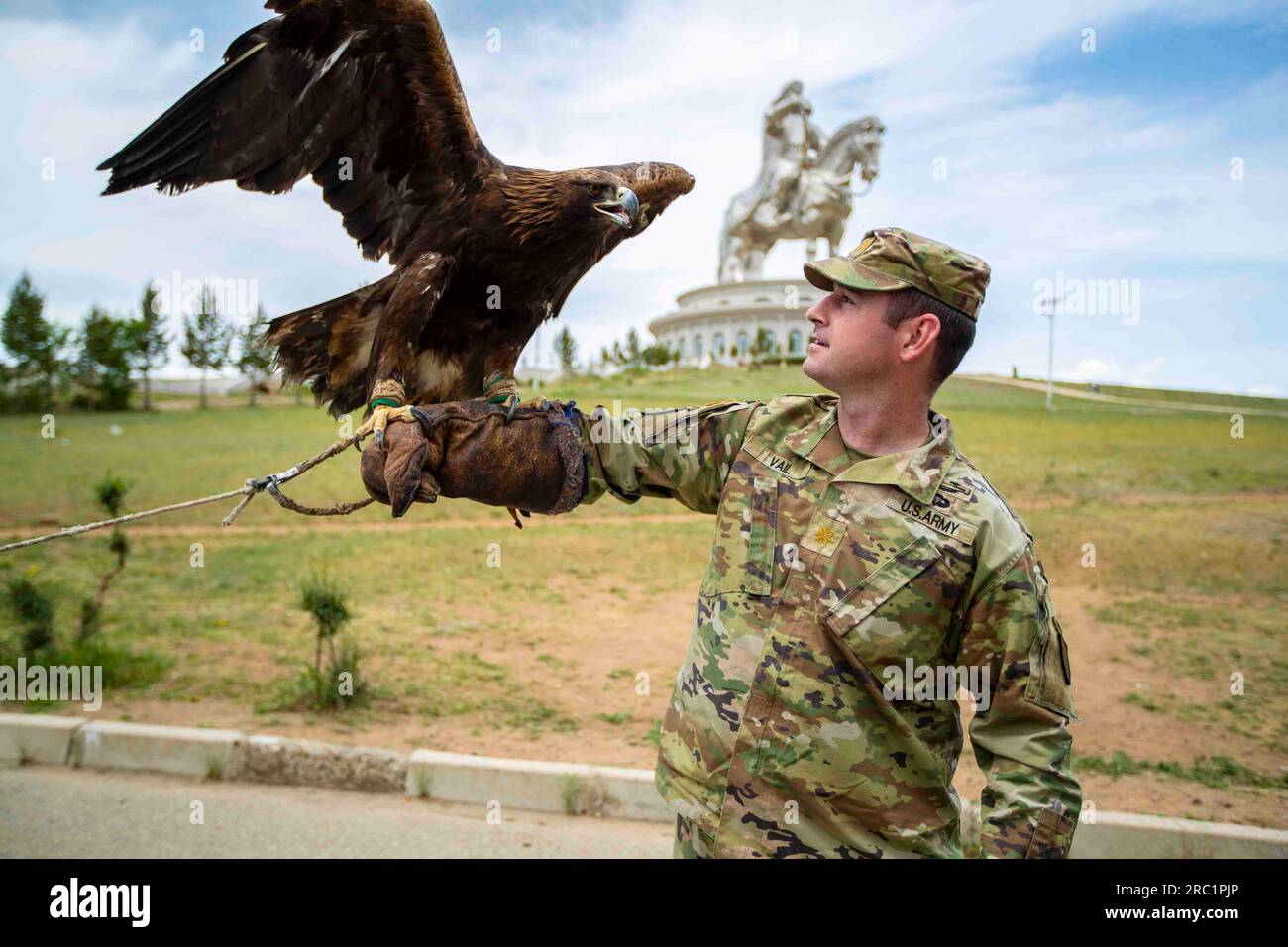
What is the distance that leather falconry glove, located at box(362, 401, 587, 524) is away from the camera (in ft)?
7.50

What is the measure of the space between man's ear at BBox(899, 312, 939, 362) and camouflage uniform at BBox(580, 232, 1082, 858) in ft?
0.62

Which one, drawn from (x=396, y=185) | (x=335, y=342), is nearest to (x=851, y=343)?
(x=335, y=342)

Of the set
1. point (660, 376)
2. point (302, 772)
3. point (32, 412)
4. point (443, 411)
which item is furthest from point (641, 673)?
point (32, 412)

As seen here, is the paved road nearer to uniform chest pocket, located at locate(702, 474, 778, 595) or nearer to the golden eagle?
the golden eagle

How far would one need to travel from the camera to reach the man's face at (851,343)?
209 centimetres

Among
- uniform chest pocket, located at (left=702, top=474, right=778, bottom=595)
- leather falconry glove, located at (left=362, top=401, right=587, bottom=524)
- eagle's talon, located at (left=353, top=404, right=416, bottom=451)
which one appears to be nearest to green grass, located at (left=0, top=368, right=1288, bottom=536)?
eagle's talon, located at (left=353, top=404, right=416, bottom=451)

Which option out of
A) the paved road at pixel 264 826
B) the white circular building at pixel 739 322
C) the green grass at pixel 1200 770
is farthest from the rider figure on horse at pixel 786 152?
the paved road at pixel 264 826

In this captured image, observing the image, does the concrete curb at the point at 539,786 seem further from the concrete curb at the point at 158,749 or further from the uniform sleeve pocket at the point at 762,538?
the uniform sleeve pocket at the point at 762,538

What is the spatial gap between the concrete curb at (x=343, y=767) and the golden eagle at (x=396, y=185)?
2.62m

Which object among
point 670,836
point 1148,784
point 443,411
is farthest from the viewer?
point 1148,784

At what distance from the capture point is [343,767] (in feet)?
17.2
